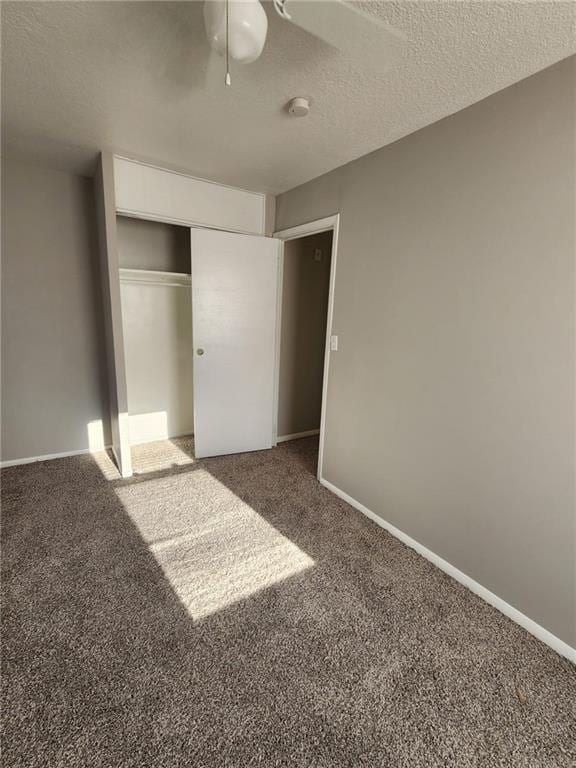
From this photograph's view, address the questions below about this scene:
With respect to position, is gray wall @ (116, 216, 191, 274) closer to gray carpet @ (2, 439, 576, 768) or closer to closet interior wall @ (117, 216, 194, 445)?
closet interior wall @ (117, 216, 194, 445)

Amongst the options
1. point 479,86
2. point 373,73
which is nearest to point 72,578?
point 373,73

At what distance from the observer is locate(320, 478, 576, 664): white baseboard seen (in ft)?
4.88

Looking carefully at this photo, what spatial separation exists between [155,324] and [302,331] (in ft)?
4.80

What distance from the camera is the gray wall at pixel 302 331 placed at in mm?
3373

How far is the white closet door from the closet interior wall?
24.4 inches

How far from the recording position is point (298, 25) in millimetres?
1133

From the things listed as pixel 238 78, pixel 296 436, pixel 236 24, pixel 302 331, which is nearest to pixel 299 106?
pixel 238 78

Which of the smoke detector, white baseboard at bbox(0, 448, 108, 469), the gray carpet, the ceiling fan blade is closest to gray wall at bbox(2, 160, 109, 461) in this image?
white baseboard at bbox(0, 448, 108, 469)

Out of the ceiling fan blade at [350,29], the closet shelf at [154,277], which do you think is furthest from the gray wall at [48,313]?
the ceiling fan blade at [350,29]

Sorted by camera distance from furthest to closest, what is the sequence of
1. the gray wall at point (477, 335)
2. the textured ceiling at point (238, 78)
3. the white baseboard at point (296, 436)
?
the white baseboard at point (296, 436), the gray wall at point (477, 335), the textured ceiling at point (238, 78)

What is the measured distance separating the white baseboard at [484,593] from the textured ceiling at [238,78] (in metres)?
2.36

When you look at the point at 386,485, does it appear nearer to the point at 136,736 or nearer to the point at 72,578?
the point at 136,736

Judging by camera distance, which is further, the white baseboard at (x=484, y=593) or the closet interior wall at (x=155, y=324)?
the closet interior wall at (x=155, y=324)

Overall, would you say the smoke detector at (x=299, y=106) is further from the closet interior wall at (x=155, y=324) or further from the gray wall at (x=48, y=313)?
the gray wall at (x=48, y=313)
